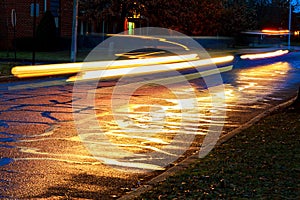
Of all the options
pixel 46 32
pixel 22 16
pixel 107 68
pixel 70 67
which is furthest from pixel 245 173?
pixel 22 16

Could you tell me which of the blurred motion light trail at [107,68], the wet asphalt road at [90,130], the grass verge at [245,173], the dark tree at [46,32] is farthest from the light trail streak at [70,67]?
the grass verge at [245,173]

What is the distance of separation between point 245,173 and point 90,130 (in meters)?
4.52

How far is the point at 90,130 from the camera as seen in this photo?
36.5ft

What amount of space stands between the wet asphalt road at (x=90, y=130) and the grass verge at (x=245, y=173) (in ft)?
2.16

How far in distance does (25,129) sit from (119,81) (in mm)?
11961

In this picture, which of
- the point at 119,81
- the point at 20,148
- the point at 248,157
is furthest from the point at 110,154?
the point at 119,81

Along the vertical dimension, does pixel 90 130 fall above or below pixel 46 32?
below

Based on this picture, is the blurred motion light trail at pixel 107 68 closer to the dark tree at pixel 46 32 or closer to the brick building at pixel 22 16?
the dark tree at pixel 46 32

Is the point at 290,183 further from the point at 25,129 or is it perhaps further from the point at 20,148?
the point at 25,129

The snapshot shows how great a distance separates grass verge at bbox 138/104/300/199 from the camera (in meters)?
6.33

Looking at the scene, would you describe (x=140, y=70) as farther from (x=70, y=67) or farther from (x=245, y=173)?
(x=245, y=173)

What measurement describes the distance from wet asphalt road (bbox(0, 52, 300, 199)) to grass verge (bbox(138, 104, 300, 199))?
25.9 inches

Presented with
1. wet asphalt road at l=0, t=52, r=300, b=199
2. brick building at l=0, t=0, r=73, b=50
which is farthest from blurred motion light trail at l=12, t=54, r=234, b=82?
brick building at l=0, t=0, r=73, b=50

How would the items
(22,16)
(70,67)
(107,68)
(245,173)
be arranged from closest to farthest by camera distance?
(245,173) < (70,67) < (107,68) < (22,16)
